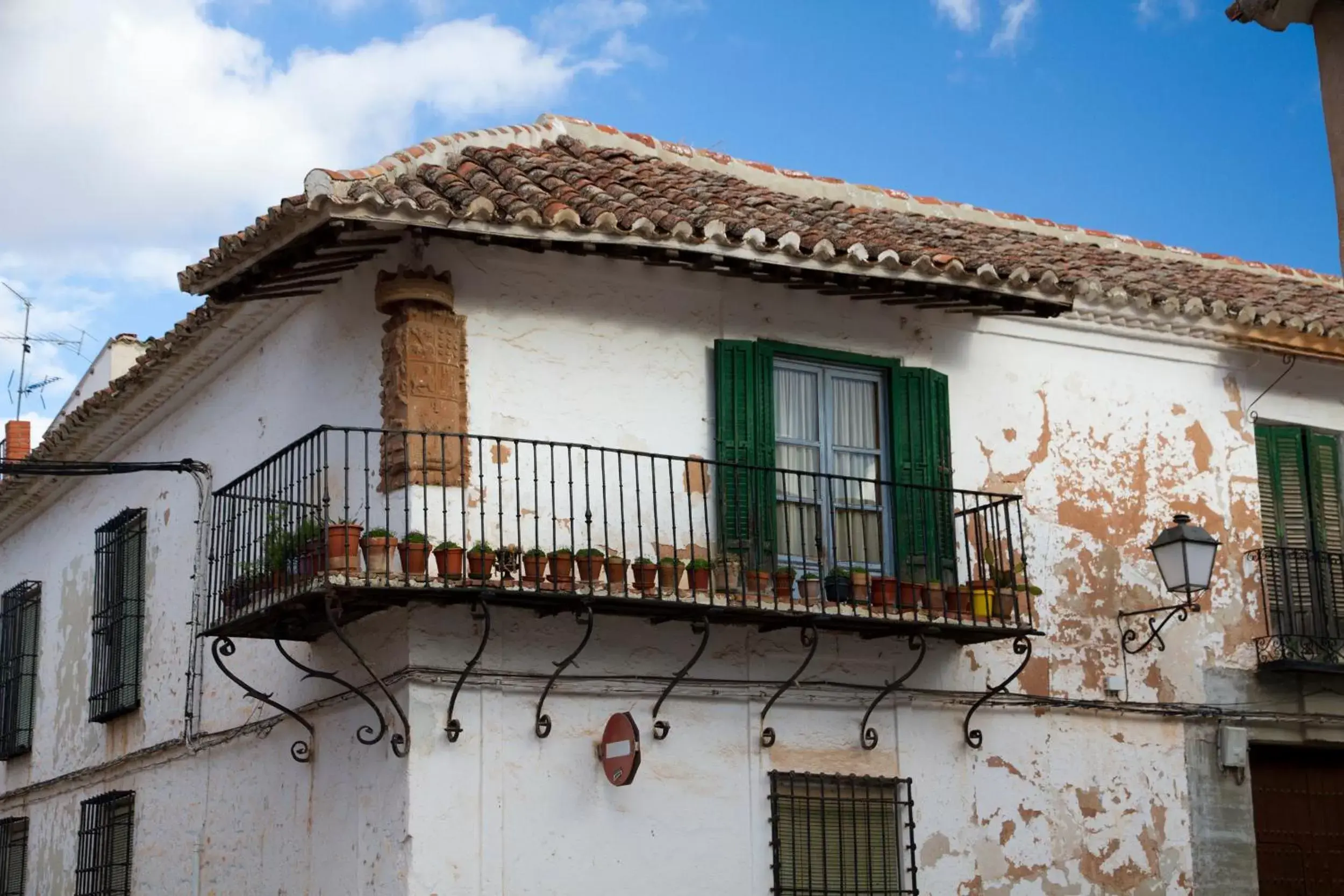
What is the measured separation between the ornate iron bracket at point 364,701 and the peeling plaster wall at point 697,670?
0.53 feet

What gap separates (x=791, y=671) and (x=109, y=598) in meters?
6.68

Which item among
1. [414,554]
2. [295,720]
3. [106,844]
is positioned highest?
[414,554]

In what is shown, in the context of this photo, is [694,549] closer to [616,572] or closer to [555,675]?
[616,572]

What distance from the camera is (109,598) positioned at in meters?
15.7

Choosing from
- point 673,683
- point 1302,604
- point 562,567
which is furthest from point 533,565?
point 1302,604

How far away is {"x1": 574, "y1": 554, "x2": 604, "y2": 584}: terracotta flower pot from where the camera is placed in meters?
10.9

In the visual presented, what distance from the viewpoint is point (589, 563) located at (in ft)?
35.9

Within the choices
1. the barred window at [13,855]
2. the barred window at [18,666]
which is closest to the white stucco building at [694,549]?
the barred window at [13,855]

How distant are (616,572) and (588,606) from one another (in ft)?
1.05

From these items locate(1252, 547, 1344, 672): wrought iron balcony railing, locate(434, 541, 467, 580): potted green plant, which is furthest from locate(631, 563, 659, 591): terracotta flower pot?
locate(1252, 547, 1344, 672): wrought iron balcony railing

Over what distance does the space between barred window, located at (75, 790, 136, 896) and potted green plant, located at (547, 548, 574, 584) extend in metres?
5.57

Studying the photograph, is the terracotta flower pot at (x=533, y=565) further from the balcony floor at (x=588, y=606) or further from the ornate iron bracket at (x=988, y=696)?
the ornate iron bracket at (x=988, y=696)

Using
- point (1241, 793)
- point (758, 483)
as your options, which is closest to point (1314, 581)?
point (1241, 793)

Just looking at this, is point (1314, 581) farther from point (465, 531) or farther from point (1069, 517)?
point (465, 531)
